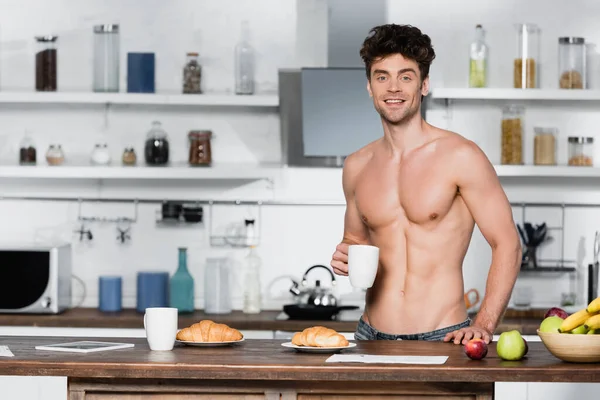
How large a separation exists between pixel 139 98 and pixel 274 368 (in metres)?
2.71

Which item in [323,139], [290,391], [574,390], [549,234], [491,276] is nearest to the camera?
[290,391]

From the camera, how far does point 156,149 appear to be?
A: 4781mm

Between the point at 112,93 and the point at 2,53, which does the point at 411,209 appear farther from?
the point at 2,53

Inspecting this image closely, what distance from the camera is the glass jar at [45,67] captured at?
4848 mm

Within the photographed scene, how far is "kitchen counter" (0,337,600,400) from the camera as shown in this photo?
7.36ft

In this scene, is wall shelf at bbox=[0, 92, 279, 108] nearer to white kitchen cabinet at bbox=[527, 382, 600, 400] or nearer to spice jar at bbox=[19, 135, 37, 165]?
spice jar at bbox=[19, 135, 37, 165]

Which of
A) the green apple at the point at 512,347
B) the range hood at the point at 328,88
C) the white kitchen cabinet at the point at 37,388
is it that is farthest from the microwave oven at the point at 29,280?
the green apple at the point at 512,347

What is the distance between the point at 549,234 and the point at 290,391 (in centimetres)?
289

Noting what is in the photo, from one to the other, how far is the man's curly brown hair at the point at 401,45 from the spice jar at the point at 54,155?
2347mm

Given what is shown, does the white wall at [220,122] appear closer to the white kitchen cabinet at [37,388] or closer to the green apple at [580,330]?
the white kitchen cabinet at [37,388]

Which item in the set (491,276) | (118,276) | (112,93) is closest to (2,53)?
(112,93)

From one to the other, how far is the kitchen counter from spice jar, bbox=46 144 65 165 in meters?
2.34

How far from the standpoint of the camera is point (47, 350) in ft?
8.29

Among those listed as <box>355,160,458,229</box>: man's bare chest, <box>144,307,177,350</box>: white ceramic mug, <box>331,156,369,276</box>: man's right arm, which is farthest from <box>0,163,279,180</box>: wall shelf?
<box>144,307,177,350</box>: white ceramic mug
